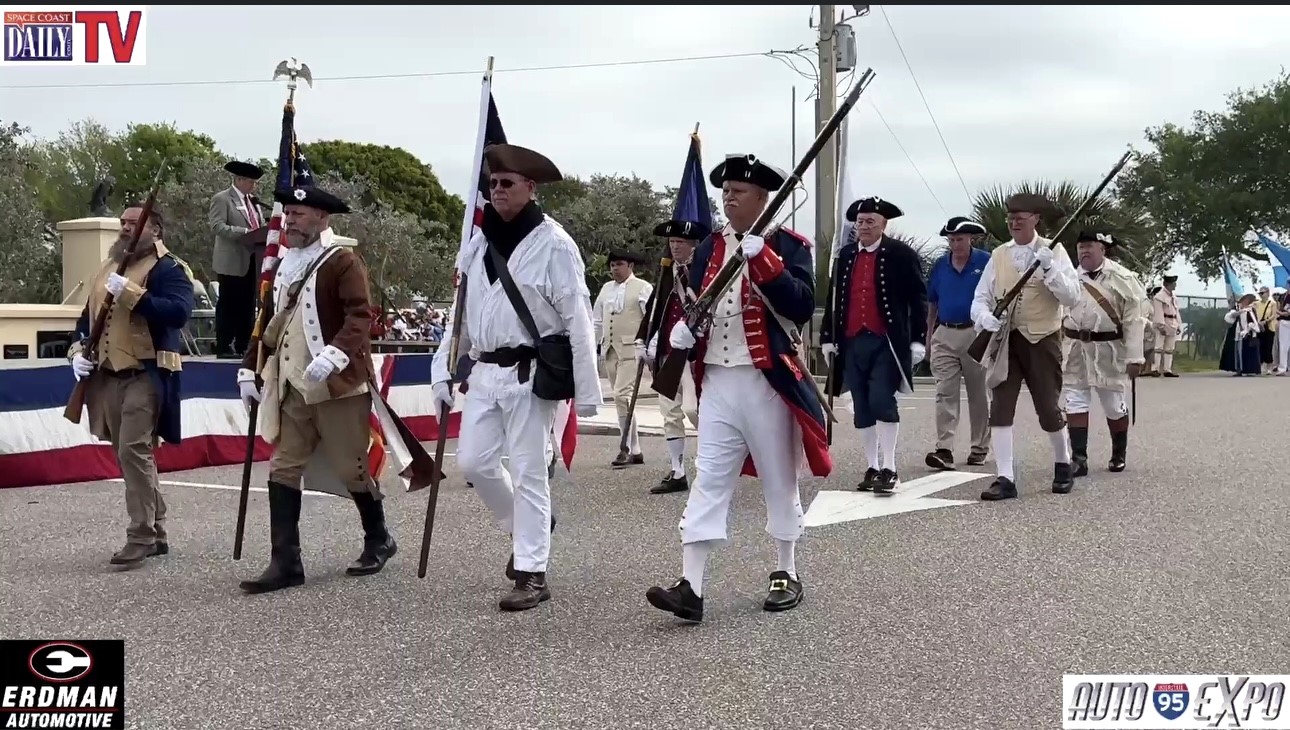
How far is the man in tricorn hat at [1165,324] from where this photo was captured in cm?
2494

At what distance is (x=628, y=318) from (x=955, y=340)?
279 centimetres

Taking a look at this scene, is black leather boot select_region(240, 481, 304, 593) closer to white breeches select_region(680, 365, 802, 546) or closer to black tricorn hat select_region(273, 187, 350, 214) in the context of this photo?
black tricorn hat select_region(273, 187, 350, 214)

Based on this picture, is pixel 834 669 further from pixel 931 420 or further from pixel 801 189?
pixel 931 420

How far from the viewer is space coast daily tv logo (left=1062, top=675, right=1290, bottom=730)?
3.96 meters

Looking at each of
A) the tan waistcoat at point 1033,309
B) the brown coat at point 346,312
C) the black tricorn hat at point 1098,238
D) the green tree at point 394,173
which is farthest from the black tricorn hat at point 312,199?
the green tree at point 394,173

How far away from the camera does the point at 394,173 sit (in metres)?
58.1

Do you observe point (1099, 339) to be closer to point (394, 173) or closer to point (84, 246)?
point (84, 246)

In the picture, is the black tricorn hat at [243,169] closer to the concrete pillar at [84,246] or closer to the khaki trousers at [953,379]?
the concrete pillar at [84,246]

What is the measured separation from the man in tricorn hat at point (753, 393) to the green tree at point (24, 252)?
23.3 meters

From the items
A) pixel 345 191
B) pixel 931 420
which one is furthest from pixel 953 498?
pixel 345 191

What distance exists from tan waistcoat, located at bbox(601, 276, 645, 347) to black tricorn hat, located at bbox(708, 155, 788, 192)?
5.22 metres

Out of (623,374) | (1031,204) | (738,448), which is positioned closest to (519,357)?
Result: (738,448)

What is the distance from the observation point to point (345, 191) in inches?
1507

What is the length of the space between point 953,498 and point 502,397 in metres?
4.03
